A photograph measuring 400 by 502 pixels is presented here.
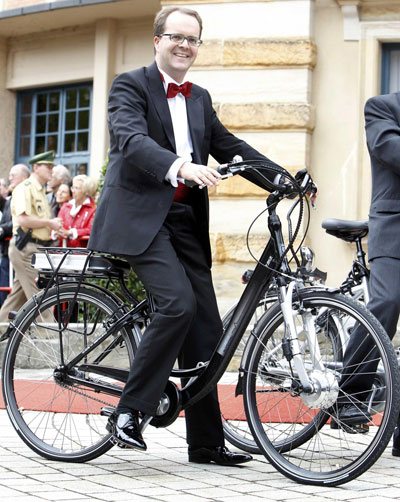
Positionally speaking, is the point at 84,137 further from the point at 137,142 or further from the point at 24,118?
the point at 137,142

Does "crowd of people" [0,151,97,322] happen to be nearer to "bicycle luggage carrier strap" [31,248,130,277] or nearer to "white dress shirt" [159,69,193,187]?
"bicycle luggage carrier strap" [31,248,130,277]

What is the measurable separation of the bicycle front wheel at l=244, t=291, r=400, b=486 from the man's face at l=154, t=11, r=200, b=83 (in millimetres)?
1153

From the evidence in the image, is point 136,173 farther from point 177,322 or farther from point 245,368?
point 245,368

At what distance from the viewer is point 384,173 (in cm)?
505

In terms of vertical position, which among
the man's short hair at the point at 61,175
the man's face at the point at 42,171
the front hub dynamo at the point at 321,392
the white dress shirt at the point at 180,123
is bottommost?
the front hub dynamo at the point at 321,392

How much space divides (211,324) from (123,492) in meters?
1.00

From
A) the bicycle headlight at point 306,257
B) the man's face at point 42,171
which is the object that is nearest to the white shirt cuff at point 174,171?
the bicycle headlight at point 306,257

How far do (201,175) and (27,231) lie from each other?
20.6 ft

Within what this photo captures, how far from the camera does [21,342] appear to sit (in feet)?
15.6

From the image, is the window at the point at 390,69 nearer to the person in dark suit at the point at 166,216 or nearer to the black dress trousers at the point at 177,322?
the person in dark suit at the point at 166,216

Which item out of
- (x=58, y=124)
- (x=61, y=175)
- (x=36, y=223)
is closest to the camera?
(x=36, y=223)

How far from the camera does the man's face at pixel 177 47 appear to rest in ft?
14.5

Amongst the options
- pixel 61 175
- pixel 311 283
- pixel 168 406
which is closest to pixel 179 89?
pixel 311 283

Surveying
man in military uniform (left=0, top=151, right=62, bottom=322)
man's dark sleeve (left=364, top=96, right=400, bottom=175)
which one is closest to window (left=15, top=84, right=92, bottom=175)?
man in military uniform (left=0, top=151, right=62, bottom=322)
